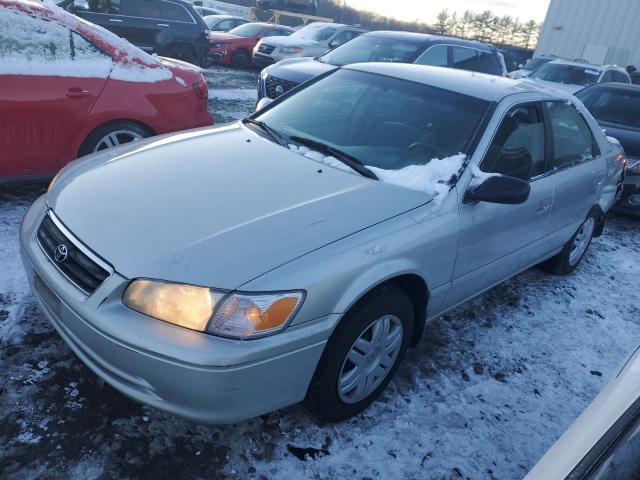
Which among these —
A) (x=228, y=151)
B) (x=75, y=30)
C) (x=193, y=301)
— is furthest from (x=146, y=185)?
(x=75, y=30)

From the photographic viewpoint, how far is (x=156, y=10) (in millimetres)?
10461

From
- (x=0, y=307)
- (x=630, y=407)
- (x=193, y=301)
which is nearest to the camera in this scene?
(x=630, y=407)

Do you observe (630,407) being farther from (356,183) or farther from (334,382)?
(356,183)

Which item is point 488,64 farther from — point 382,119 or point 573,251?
point 382,119

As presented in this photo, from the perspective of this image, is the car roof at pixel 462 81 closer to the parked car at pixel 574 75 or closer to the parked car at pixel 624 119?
the parked car at pixel 624 119

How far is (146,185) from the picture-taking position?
2447 millimetres

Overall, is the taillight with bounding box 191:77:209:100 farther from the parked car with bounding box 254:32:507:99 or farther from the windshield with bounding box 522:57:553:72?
the windshield with bounding box 522:57:553:72

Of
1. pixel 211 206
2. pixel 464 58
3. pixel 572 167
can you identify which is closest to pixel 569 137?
pixel 572 167

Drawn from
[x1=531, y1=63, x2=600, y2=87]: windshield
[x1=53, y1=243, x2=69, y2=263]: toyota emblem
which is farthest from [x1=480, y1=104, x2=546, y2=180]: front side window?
[x1=531, y1=63, x2=600, y2=87]: windshield

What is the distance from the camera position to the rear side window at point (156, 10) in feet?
33.1

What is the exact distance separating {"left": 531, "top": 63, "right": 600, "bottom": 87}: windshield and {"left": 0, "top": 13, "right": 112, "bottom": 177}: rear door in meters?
10.9

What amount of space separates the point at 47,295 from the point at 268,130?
1.63 metres

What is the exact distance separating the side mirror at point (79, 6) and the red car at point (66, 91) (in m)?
6.05

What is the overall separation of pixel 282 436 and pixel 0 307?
5.86 feet
